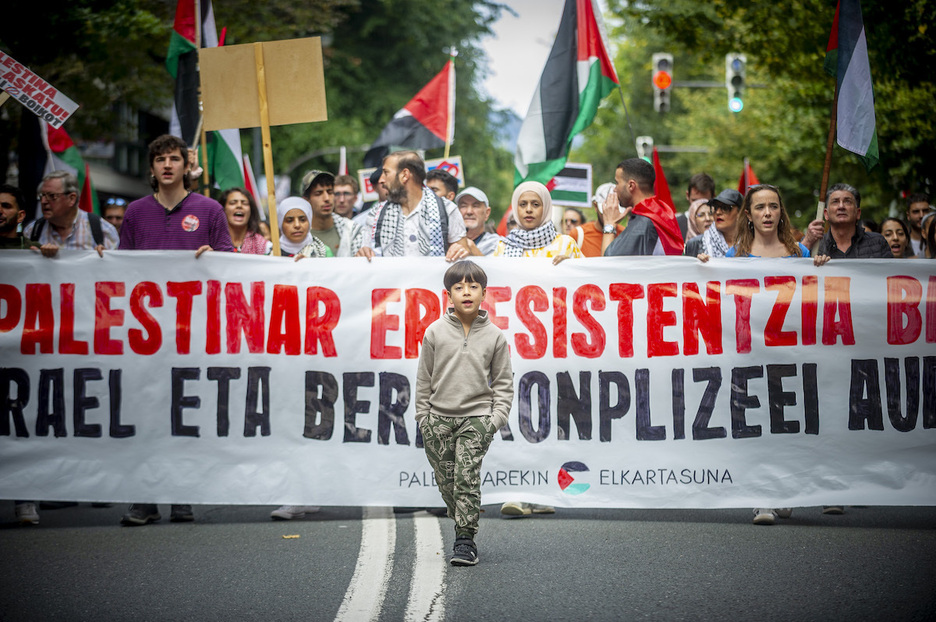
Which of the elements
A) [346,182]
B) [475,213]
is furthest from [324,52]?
[475,213]

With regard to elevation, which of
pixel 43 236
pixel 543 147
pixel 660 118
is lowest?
pixel 43 236

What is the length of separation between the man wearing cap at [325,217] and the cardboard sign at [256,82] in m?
1.17

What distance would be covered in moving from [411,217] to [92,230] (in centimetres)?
242

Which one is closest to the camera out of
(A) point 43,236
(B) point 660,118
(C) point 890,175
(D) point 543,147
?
(A) point 43,236

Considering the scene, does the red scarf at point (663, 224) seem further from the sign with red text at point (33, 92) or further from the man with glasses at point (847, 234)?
the sign with red text at point (33, 92)

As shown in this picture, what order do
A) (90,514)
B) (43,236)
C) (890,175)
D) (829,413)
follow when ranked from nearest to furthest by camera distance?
(829,413), (90,514), (43,236), (890,175)

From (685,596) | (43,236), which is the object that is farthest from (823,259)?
(43,236)

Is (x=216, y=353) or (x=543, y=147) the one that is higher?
(x=543, y=147)

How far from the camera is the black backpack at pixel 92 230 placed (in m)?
7.96

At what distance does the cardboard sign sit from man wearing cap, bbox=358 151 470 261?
64 cm

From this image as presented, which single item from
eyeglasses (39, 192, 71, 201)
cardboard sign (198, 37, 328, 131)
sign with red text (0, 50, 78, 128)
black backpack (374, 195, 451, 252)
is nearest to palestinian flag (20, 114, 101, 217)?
eyeglasses (39, 192, 71, 201)

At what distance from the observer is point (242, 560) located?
5.62 meters

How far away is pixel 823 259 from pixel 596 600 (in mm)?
3102

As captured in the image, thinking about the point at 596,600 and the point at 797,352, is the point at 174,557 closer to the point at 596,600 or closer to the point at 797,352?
the point at 596,600
